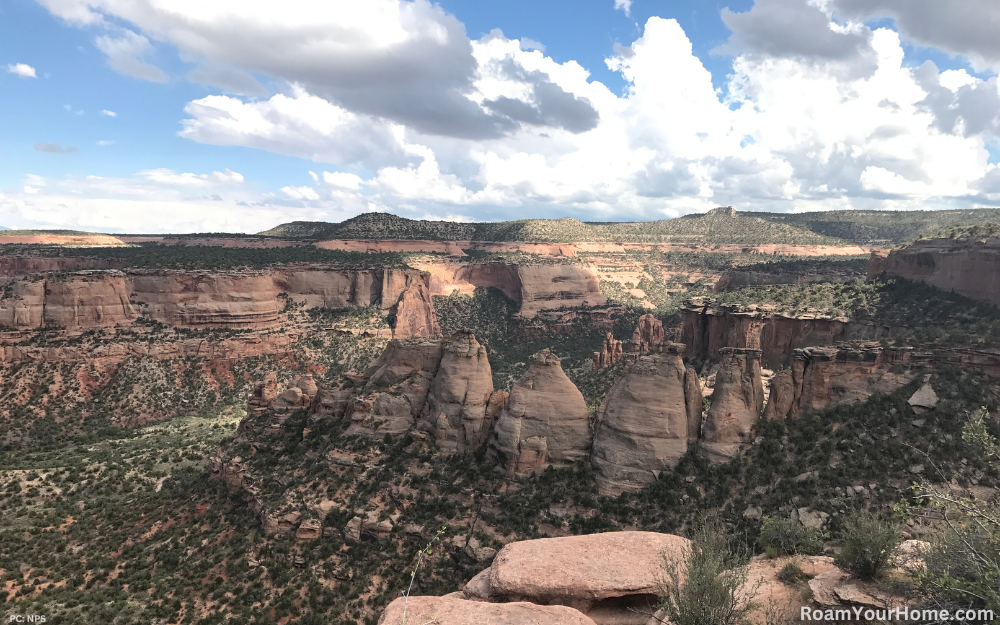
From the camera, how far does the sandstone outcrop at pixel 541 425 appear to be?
29.1 metres

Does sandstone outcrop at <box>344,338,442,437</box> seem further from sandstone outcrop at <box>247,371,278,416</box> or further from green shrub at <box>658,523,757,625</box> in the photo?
green shrub at <box>658,523,757,625</box>

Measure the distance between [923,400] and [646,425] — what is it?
14.0m

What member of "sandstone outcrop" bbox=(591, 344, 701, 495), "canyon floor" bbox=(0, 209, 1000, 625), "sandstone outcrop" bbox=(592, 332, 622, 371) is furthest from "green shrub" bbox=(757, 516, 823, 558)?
"sandstone outcrop" bbox=(592, 332, 622, 371)

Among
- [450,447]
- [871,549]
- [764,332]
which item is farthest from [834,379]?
[450,447]

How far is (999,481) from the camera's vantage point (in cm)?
2288

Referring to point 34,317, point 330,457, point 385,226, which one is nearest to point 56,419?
point 34,317

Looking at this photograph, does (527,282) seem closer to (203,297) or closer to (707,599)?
(203,297)

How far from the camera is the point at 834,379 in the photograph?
29.2 meters

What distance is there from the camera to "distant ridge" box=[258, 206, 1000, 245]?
132250 mm

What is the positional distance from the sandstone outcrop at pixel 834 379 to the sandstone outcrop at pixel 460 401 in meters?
16.0

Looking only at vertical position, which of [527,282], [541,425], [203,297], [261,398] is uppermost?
[527,282]

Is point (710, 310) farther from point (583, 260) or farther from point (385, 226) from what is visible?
point (385, 226)

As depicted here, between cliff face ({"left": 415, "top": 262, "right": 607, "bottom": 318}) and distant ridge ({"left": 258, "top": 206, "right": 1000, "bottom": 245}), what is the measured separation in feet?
61.0

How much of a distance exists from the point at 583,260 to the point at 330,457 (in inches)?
4011
